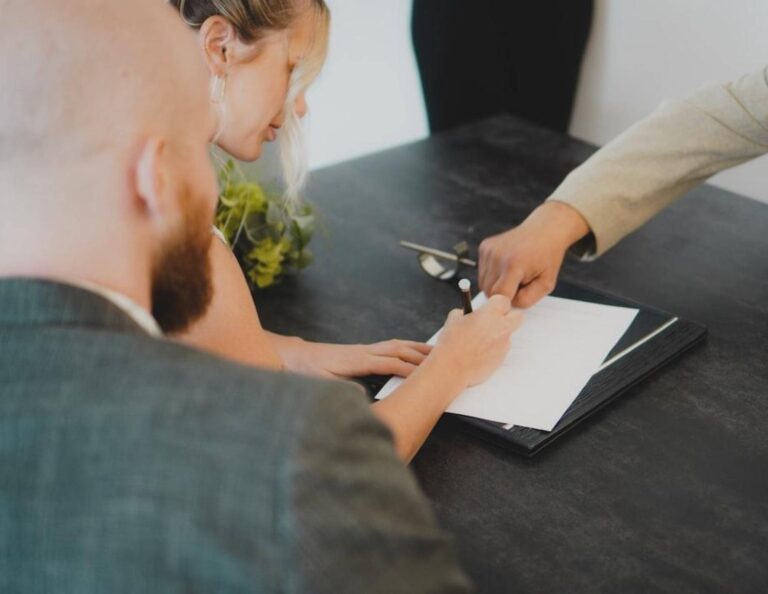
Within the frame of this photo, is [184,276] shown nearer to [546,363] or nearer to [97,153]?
[97,153]

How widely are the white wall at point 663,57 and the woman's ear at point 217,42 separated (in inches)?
59.6

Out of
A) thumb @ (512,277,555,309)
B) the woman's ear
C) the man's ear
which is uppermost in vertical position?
the man's ear

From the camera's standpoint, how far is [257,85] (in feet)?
5.06

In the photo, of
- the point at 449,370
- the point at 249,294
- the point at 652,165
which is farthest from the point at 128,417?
the point at 652,165

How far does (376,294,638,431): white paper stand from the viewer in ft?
4.40

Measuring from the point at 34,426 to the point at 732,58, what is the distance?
242 cm

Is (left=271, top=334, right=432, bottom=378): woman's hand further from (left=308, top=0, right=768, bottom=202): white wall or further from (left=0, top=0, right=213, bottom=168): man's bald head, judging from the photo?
(left=308, top=0, right=768, bottom=202): white wall

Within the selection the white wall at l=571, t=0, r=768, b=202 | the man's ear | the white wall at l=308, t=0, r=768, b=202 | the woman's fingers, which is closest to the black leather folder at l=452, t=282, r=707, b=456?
the woman's fingers

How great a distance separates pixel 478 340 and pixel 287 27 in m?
0.55

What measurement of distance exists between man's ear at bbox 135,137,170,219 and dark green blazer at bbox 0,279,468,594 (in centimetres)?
14

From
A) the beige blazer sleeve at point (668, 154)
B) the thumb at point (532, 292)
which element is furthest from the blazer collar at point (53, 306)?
the beige blazer sleeve at point (668, 154)

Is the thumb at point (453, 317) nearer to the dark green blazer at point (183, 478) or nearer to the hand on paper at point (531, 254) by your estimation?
the hand on paper at point (531, 254)

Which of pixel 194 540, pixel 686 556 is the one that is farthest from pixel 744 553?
pixel 194 540

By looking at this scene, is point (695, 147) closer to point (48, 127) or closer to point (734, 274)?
point (734, 274)
